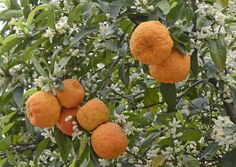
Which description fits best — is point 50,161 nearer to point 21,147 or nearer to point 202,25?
point 21,147

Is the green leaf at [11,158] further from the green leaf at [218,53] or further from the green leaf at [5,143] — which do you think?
the green leaf at [218,53]

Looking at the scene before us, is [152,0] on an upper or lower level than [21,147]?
upper

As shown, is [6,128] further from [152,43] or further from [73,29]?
[152,43]

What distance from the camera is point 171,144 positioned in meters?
1.64

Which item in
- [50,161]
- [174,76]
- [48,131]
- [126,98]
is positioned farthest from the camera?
[50,161]

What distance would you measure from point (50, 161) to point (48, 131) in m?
0.31

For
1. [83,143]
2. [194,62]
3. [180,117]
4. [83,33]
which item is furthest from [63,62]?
[180,117]

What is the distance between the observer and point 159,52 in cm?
118

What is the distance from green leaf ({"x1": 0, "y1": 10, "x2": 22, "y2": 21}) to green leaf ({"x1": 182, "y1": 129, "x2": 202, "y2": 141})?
2.16 ft

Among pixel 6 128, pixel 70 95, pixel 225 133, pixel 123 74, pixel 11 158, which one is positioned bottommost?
pixel 11 158

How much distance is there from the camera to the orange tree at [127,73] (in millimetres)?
1333

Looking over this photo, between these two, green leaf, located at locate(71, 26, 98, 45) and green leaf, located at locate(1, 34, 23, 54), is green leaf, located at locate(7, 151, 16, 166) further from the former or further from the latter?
green leaf, located at locate(71, 26, 98, 45)

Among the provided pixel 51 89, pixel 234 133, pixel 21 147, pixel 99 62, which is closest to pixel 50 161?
pixel 21 147

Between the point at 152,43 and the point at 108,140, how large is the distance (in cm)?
29
